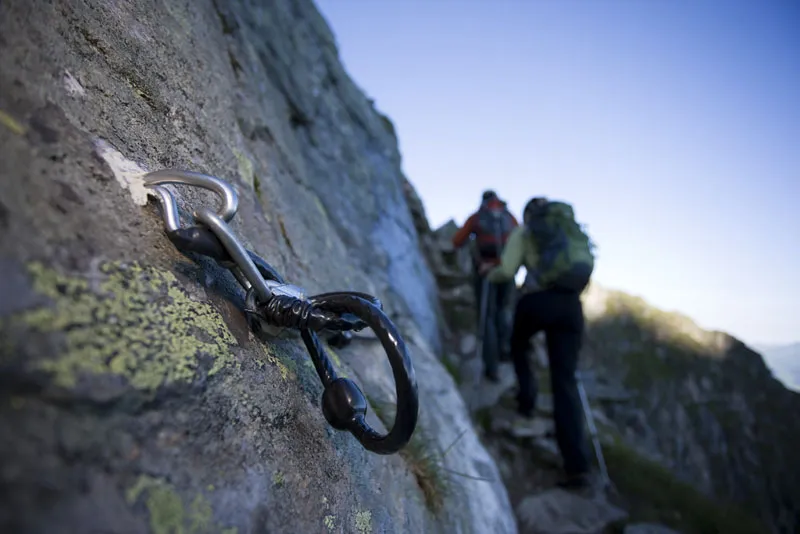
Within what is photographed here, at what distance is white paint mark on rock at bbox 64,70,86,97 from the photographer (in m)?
1.24

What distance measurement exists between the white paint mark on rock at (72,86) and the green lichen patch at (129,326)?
69cm

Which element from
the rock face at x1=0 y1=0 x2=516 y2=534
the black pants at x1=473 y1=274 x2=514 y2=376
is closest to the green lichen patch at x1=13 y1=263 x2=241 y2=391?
the rock face at x1=0 y1=0 x2=516 y2=534

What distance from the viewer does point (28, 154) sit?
0.94 metres

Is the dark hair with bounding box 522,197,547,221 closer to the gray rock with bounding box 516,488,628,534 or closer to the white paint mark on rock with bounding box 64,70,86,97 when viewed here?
the gray rock with bounding box 516,488,628,534

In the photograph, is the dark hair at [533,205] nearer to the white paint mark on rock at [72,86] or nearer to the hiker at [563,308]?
the hiker at [563,308]

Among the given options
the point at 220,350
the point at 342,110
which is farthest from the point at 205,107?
the point at 342,110

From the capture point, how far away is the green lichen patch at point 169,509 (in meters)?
0.83

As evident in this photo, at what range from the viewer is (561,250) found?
4.90 metres

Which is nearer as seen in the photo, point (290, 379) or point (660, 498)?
point (290, 379)

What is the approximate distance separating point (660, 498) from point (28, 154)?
721cm

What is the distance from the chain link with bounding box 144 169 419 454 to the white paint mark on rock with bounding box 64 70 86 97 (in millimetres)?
365

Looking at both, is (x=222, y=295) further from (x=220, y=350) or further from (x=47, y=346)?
(x=47, y=346)

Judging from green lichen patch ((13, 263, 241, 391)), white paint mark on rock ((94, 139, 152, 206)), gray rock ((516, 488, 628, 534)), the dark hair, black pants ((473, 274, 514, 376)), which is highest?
the dark hair

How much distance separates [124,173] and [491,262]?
750cm
